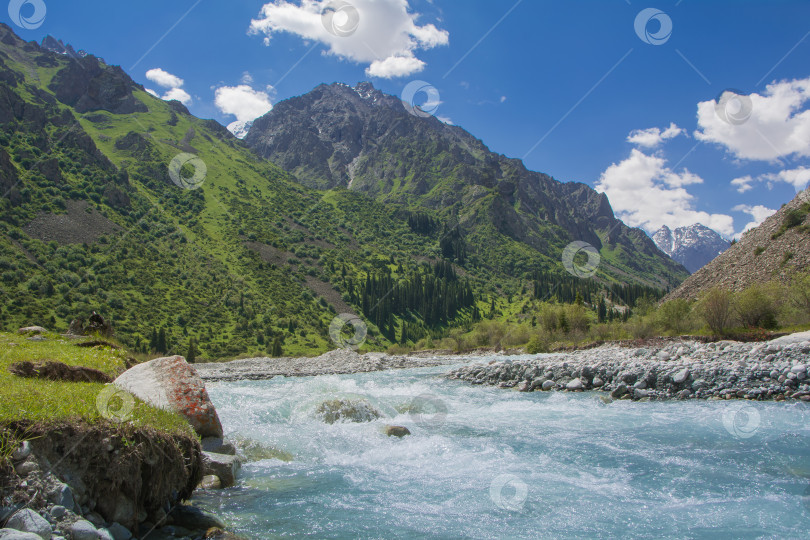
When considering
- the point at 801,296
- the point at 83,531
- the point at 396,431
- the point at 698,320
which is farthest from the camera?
the point at 698,320

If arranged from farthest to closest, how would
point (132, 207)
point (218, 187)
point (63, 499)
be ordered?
point (218, 187) < point (132, 207) < point (63, 499)

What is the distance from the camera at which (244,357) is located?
258 feet

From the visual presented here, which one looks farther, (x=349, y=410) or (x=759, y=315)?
(x=759, y=315)

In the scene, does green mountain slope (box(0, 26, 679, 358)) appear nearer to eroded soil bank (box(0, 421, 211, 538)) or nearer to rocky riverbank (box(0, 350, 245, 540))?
rocky riverbank (box(0, 350, 245, 540))

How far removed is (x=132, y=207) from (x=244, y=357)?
72.5 m

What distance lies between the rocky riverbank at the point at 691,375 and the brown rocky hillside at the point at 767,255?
45228mm

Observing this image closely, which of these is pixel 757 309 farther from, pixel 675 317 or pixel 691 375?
pixel 691 375

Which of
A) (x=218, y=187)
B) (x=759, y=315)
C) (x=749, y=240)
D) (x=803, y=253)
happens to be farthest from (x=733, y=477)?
(x=218, y=187)

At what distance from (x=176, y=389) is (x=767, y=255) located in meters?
83.8

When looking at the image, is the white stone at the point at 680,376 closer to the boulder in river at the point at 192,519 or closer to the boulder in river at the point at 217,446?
the boulder in river at the point at 217,446

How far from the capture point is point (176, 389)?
11.8 m

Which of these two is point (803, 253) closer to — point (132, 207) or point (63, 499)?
point (63, 499)

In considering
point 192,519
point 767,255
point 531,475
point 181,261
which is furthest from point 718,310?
point 181,261

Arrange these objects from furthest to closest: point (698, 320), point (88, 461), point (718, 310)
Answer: point (698, 320) → point (718, 310) → point (88, 461)
